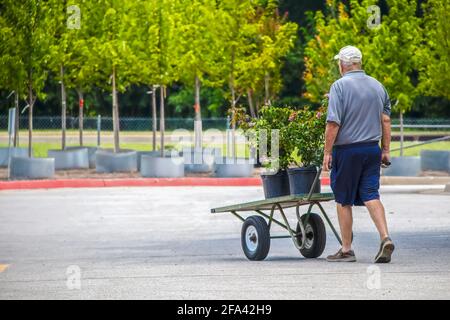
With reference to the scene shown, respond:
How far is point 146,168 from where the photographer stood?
100 feet

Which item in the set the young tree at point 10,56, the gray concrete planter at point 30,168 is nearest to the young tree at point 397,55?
the gray concrete planter at point 30,168

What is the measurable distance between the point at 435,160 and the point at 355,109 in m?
21.5

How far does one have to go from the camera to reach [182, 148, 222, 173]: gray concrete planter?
106ft

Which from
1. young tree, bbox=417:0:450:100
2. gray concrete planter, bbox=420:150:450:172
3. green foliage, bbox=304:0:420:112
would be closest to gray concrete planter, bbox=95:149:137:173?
green foliage, bbox=304:0:420:112

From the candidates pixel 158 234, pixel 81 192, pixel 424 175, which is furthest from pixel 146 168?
pixel 158 234

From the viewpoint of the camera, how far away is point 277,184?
13125 mm

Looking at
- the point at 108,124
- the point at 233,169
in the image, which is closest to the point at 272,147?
the point at 233,169

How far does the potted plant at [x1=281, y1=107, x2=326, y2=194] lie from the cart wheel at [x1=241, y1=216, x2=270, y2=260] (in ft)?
1.52

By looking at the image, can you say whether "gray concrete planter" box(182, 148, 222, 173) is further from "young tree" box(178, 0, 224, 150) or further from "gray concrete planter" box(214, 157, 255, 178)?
"gray concrete planter" box(214, 157, 255, 178)

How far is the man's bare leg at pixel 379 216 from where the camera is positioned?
11.8 metres

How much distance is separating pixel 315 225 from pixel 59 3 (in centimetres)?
2147

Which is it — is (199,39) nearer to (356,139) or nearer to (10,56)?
(10,56)

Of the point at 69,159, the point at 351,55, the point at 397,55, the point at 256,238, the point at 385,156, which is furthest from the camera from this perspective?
the point at 69,159
